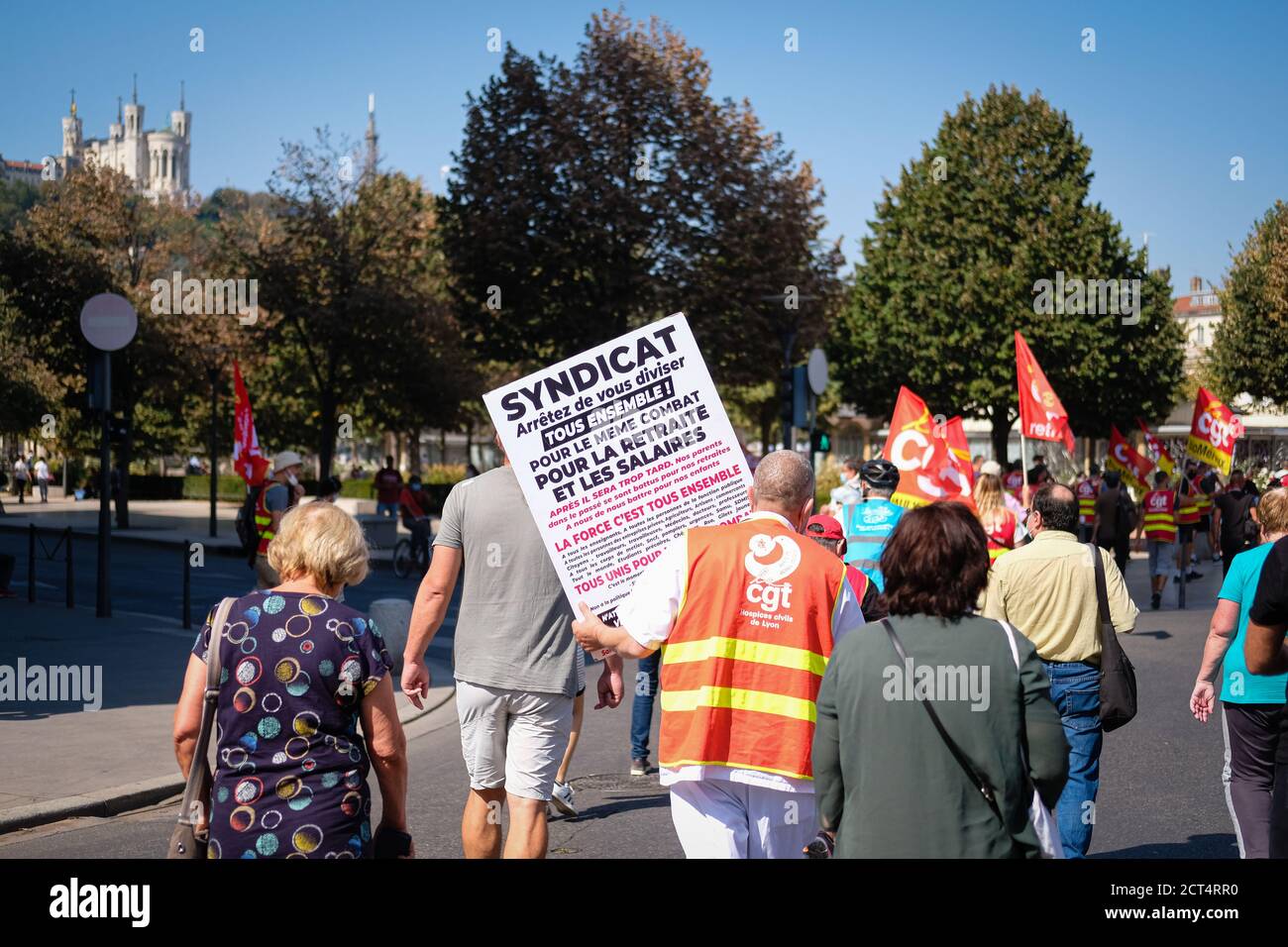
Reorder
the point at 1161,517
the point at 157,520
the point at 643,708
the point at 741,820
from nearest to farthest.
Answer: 1. the point at 741,820
2. the point at 643,708
3. the point at 1161,517
4. the point at 157,520

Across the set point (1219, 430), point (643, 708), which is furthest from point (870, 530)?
point (1219, 430)

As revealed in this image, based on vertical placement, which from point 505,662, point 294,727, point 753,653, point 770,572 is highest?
point 770,572

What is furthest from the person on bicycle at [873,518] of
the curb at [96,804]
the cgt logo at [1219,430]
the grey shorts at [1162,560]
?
the cgt logo at [1219,430]

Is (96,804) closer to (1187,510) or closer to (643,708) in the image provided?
(643,708)

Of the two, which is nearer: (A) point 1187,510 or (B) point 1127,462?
(A) point 1187,510

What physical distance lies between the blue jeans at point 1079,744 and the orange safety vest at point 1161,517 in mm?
12590

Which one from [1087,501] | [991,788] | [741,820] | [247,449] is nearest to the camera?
[991,788]

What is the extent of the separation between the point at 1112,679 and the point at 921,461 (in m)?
6.78

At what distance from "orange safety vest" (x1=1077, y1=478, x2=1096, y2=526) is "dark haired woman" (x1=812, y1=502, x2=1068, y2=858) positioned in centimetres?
1912

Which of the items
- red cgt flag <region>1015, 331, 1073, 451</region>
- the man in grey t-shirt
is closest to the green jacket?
the man in grey t-shirt

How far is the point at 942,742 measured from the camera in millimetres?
3174

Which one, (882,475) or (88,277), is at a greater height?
(88,277)

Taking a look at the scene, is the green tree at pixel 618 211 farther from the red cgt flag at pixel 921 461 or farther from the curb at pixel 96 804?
the curb at pixel 96 804

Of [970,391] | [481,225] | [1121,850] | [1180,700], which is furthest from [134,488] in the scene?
[1121,850]
